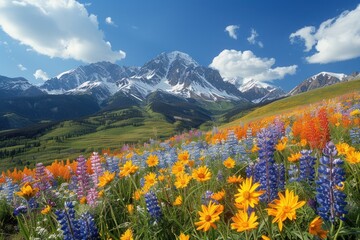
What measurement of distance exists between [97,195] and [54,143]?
19096 cm

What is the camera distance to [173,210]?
427cm

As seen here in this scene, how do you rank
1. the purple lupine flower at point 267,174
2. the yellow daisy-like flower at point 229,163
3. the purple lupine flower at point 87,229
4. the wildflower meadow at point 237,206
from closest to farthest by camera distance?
the wildflower meadow at point 237,206 < the purple lupine flower at point 267,174 < the purple lupine flower at point 87,229 < the yellow daisy-like flower at point 229,163

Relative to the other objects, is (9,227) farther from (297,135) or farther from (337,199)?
(297,135)

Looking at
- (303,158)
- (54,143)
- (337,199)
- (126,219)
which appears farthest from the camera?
(54,143)

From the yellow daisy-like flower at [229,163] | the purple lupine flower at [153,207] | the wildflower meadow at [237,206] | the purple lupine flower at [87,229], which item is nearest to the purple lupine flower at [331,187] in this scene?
the wildflower meadow at [237,206]

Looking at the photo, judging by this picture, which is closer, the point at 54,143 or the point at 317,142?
the point at 317,142

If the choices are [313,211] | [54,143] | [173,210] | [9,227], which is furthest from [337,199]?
[54,143]

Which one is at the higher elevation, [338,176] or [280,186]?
[338,176]

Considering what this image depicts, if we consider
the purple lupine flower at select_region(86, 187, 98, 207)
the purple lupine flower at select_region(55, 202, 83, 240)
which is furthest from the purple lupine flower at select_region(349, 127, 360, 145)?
the purple lupine flower at select_region(55, 202, 83, 240)

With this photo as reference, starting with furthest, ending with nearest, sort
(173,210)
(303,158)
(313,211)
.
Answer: (173,210), (303,158), (313,211)

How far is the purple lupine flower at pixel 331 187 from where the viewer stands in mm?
2539

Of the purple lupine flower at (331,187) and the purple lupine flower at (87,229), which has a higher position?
the purple lupine flower at (331,187)

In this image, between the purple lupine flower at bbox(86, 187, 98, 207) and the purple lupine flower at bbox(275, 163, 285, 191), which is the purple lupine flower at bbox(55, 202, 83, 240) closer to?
the purple lupine flower at bbox(86, 187, 98, 207)

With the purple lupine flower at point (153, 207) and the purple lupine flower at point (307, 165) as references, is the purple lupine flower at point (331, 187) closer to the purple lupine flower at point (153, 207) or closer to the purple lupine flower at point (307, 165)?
the purple lupine flower at point (307, 165)
